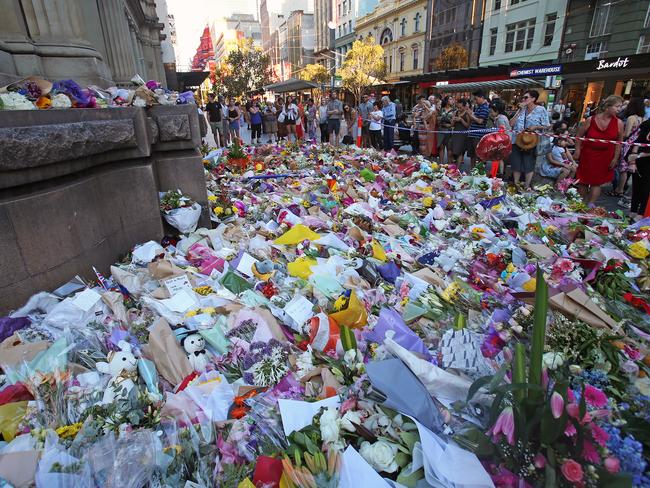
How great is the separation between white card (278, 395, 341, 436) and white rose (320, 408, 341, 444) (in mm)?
90

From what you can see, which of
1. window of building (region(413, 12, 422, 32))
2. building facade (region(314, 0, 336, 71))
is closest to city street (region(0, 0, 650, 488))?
window of building (region(413, 12, 422, 32))

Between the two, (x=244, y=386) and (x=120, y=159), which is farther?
(x=120, y=159)

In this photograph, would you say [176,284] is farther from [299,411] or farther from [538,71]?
[538,71]

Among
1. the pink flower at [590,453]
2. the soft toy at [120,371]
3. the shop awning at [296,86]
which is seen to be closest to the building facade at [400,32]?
the shop awning at [296,86]

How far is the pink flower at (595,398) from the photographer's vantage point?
1.54 meters

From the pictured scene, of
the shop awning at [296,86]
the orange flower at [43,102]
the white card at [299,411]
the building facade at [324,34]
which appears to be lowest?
the white card at [299,411]

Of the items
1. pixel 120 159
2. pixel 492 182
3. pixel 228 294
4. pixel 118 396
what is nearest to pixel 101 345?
pixel 118 396

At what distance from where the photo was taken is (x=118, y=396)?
1.98 meters

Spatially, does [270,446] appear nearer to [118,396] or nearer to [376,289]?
[118,396]

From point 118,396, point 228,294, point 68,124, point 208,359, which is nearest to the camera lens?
point 118,396

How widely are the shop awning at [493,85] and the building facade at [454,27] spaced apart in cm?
694

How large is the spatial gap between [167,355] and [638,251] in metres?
3.80

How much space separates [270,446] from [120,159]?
2.76 m

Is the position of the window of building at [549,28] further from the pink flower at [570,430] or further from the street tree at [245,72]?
the street tree at [245,72]
